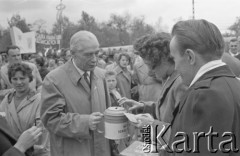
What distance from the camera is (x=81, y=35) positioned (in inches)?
109

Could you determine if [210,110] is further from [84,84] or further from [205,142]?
[84,84]

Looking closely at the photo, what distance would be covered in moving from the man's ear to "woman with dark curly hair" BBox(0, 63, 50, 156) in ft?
7.31

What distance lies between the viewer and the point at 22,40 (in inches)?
477

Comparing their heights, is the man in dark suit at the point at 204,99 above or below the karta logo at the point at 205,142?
above

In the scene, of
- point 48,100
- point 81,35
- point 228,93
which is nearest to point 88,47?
point 81,35

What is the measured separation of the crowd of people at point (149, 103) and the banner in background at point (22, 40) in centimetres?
876

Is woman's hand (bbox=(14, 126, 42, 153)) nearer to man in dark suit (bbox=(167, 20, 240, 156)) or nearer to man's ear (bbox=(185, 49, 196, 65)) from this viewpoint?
man in dark suit (bbox=(167, 20, 240, 156))

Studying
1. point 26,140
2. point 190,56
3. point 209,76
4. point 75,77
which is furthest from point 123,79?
point 209,76

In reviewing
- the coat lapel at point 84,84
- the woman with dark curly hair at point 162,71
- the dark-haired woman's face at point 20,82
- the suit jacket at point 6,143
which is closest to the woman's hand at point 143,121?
the woman with dark curly hair at point 162,71

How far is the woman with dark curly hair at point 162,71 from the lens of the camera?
208 cm

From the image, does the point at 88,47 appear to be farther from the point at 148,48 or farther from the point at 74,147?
the point at 74,147

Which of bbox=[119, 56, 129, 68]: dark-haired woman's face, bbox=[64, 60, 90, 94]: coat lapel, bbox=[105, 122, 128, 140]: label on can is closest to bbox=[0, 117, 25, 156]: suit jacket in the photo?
bbox=[105, 122, 128, 140]: label on can

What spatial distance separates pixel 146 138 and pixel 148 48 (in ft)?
2.82

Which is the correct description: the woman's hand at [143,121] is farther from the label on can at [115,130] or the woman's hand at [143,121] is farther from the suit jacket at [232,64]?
the suit jacket at [232,64]
